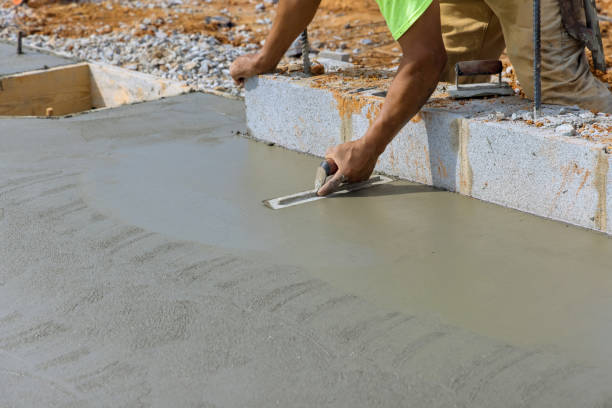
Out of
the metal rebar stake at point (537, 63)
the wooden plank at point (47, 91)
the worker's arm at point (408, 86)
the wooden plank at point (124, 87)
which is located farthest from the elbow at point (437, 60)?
the wooden plank at point (47, 91)

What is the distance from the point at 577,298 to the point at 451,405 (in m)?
0.73

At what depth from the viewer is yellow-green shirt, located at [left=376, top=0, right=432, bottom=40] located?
9.73 feet

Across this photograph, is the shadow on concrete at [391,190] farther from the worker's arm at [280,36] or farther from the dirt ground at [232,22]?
the dirt ground at [232,22]

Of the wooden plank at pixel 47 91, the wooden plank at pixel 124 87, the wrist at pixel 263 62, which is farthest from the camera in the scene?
the wooden plank at pixel 47 91

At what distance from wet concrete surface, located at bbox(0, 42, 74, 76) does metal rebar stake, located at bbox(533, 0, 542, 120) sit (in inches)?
195

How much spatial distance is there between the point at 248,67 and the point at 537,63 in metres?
1.68

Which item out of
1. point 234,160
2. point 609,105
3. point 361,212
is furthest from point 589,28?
point 234,160

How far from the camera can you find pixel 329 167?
10.8 feet

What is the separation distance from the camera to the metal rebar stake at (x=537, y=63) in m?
2.98

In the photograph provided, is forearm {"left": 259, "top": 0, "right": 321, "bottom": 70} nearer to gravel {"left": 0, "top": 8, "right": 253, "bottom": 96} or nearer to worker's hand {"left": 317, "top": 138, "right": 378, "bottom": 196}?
worker's hand {"left": 317, "top": 138, "right": 378, "bottom": 196}

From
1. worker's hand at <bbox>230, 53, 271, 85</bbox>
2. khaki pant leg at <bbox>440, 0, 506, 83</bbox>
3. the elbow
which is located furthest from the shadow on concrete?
worker's hand at <bbox>230, 53, 271, 85</bbox>

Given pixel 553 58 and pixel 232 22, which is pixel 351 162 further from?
pixel 232 22

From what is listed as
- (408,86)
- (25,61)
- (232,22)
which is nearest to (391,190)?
(408,86)

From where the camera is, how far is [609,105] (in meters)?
3.31
